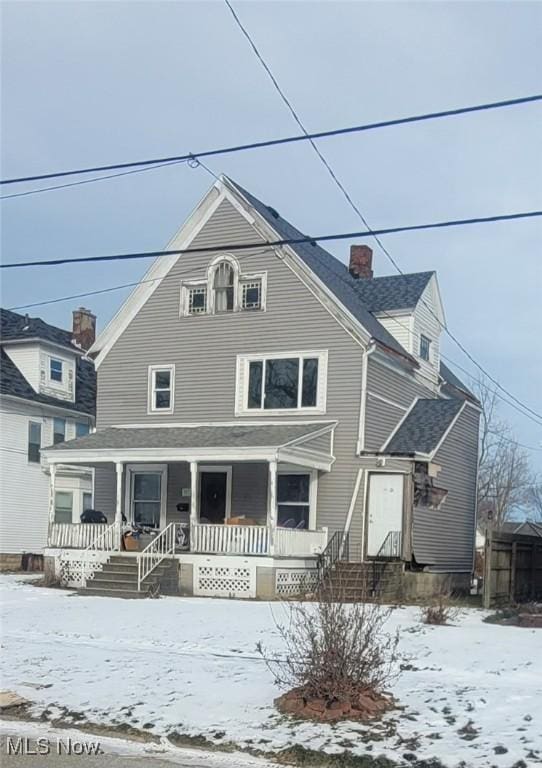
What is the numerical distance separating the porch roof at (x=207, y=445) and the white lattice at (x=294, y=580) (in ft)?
8.01

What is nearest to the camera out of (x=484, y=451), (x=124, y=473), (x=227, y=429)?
(x=227, y=429)

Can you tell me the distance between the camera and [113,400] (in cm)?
2539

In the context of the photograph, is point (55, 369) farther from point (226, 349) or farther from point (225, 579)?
point (225, 579)

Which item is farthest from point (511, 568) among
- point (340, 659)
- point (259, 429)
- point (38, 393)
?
point (38, 393)

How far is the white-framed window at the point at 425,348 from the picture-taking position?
2700cm

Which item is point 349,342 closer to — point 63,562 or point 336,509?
point 336,509

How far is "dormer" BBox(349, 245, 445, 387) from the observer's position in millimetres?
26141

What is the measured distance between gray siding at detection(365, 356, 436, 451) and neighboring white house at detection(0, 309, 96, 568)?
11160 mm

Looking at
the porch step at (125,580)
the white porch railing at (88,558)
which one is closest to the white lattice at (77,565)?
the white porch railing at (88,558)

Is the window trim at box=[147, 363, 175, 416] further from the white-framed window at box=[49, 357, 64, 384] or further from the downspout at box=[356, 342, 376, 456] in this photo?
the white-framed window at box=[49, 357, 64, 384]

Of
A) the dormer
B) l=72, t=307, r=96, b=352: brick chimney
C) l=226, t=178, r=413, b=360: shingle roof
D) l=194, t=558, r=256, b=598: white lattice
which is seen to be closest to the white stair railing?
l=194, t=558, r=256, b=598: white lattice

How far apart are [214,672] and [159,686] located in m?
0.83

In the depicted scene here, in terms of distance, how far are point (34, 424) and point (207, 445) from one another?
42.4ft

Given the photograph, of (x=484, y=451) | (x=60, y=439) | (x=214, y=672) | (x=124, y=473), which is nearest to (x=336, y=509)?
(x=124, y=473)
